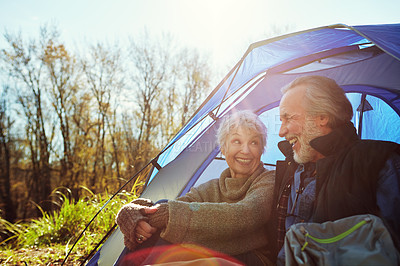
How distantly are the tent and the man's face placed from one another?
1.18 ft

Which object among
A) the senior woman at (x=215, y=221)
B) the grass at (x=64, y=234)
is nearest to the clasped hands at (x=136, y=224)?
the senior woman at (x=215, y=221)

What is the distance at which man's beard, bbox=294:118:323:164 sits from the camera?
5.59 ft

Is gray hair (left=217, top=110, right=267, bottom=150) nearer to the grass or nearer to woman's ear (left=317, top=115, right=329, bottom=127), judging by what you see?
woman's ear (left=317, top=115, right=329, bottom=127)

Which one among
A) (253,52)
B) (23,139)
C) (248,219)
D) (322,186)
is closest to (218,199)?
(248,219)

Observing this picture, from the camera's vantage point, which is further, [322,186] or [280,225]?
[280,225]

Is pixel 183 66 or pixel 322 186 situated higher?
pixel 183 66

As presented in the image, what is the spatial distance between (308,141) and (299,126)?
123 mm

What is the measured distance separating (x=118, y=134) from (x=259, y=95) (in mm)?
10108

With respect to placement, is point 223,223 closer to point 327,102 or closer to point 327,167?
point 327,167

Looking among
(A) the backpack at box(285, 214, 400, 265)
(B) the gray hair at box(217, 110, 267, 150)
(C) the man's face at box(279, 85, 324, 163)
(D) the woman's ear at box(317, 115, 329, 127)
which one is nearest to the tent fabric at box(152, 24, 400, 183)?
(B) the gray hair at box(217, 110, 267, 150)

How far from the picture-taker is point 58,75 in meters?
11.1

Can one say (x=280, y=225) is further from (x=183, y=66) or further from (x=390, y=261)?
(x=183, y=66)

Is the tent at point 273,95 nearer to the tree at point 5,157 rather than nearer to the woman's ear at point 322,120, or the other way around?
the woman's ear at point 322,120

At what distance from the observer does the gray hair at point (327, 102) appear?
5.51 ft
